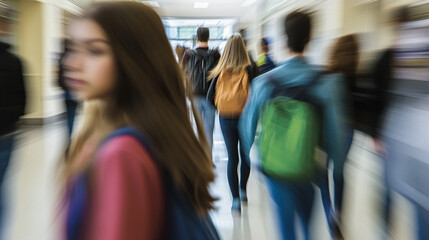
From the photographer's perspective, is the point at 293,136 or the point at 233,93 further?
the point at 233,93

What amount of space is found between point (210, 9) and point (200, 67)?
13699 mm

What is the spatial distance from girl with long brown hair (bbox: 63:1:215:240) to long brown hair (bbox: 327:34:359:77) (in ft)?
6.17

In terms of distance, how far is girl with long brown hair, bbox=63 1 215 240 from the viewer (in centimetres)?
62

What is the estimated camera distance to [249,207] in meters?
3.56

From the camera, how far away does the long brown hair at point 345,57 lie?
2.50m

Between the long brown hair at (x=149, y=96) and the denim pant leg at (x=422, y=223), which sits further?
the denim pant leg at (x=422, y=223)

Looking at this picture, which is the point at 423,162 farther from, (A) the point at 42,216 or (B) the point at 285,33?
(A) the point at 42,216

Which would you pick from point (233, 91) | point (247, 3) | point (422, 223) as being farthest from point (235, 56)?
point (247, 3)

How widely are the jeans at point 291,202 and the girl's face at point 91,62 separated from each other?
1.30 m

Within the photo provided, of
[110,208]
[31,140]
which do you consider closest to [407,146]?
[110,208]

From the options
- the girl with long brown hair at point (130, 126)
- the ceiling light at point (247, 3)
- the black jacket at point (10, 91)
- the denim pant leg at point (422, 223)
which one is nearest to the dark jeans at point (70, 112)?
the black jacket at point (10, 91)

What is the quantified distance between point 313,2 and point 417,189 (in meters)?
7.39

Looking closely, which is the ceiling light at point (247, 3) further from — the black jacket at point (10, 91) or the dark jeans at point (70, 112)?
the black jacket at point (10, 91)

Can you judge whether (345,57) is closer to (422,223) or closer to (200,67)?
(422,223)
